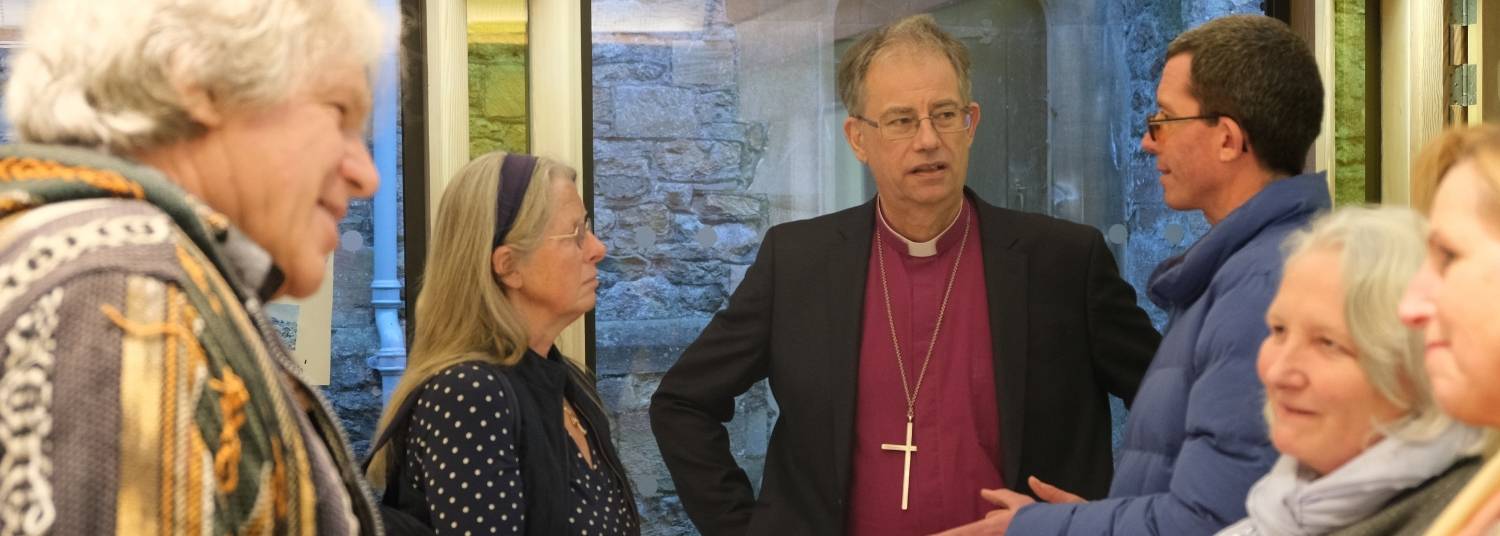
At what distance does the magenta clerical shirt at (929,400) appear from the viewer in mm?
2762

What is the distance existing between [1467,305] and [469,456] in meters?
→ 1.50

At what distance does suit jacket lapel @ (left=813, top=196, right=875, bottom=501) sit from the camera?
9.15ft

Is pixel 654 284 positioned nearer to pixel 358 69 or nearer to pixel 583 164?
pixel 583 164

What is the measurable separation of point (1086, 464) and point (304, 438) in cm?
188

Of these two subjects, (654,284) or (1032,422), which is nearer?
(1032,422)

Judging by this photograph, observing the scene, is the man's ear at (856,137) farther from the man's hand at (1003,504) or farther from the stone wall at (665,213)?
the man's hand at (1003,504)

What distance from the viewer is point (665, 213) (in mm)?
3459

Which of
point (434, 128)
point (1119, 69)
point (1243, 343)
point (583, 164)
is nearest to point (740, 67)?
point (583, 164)

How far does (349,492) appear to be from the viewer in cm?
135

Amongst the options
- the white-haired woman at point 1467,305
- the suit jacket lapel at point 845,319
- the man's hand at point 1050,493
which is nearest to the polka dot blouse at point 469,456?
the suit jacket lapel at point 845,319

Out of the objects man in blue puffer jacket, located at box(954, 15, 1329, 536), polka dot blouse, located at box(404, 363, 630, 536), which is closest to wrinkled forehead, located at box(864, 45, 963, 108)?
man in blue puffer jacket, located at box(954, 15, 1329, 536)

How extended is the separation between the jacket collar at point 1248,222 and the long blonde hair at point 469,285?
3.49 ft

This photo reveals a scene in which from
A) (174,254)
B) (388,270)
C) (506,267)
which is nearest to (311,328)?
(388,270)

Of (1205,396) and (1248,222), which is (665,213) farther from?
(1205,396)
